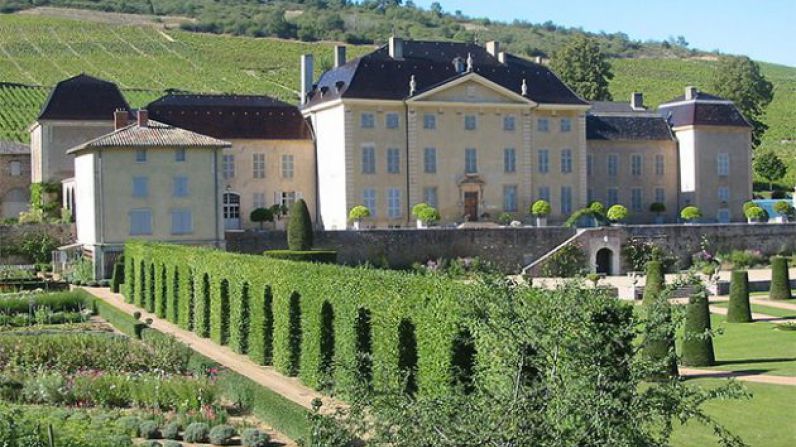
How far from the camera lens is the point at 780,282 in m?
35.4

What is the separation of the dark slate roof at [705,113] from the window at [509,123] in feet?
30.1

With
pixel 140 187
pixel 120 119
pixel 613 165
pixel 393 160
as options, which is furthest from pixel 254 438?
pixel 613 165

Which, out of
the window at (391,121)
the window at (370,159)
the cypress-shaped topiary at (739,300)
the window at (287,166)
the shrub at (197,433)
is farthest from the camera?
the window at (287,166)

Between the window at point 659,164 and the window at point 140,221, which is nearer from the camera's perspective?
the window at point 140,221

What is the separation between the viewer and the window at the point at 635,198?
56250 mm

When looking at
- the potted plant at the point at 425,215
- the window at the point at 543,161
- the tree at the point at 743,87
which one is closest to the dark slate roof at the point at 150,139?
the potted plant at the point at 425,215

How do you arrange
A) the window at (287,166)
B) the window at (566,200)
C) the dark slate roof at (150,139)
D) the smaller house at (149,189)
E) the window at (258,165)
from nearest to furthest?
the dark slate roof at (150,139), the smaller house at (149,189), the window at (258,165), the window at (287,166), the window at (566,200)

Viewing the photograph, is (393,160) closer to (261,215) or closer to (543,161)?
(261,215)

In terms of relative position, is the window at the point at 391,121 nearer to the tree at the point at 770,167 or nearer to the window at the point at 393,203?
the window at the point at 393,203

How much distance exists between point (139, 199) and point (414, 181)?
41.0ft

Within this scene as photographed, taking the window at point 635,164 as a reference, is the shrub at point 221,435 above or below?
below

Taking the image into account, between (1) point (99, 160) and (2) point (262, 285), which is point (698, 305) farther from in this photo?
(1) point (99, 160)

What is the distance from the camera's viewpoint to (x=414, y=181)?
5009 cm

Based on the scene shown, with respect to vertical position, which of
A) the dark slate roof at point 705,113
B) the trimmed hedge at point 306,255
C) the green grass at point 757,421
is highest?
the dark slate roof at point 705,113
